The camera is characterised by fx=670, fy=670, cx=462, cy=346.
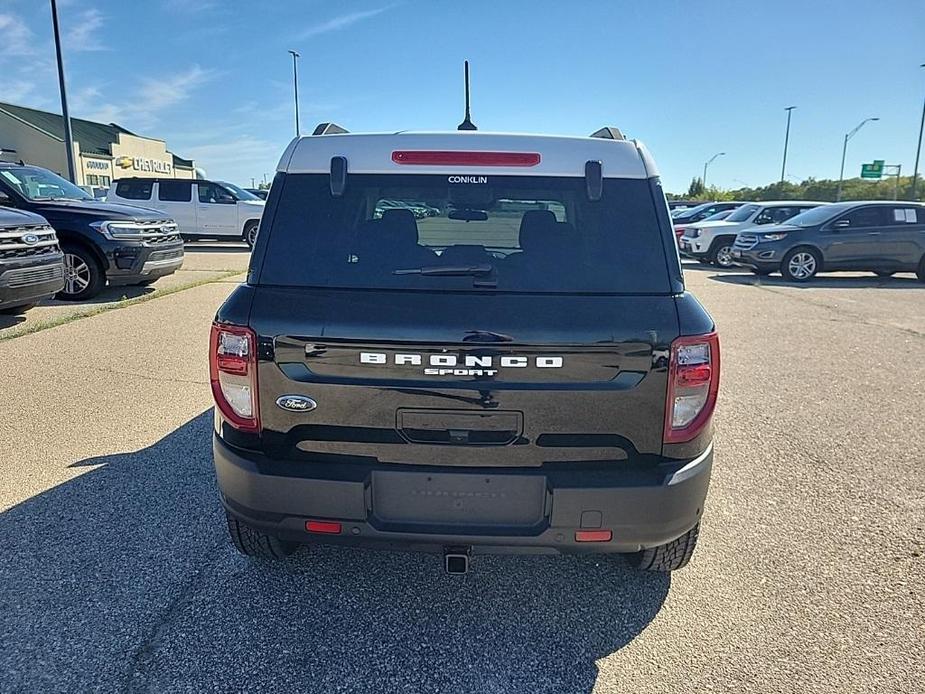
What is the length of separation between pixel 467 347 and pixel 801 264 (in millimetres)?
14810

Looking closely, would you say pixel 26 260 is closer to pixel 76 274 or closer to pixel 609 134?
pixel 76 274

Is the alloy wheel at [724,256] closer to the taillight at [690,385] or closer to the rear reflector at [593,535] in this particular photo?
the taillight at [690,385]

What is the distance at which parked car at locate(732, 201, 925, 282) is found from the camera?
1466 centimetres

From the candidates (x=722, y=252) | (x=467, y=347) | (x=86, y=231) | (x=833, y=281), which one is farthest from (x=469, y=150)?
(x=722, y=252)

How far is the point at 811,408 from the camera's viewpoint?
561cm

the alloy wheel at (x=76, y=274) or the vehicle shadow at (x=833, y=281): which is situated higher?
the alloy wheel at (x=76, y=274)

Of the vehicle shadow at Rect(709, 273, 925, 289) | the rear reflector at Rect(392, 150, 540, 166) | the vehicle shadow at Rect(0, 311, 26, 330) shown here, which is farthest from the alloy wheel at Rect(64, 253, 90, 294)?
the vehicle shadow at Rect(709, 273, 925, 289)

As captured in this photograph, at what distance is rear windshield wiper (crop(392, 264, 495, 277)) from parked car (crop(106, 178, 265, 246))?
1837 centimetres

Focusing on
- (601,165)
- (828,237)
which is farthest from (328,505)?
(828,237)

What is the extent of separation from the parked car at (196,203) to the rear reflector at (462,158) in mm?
18174

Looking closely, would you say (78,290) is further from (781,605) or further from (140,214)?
(781,605)

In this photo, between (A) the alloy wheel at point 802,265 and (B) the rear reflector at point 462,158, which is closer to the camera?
(B) the rear reflector at point 462,158

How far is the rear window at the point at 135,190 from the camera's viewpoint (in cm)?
1972

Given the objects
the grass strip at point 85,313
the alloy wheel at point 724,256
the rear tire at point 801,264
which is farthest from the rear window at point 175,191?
the rear tire at point 801,264
